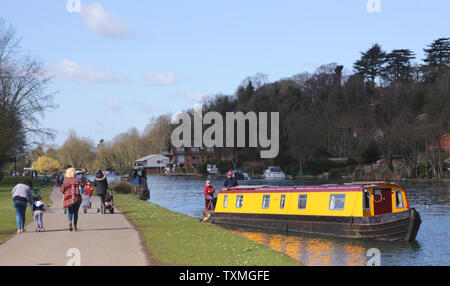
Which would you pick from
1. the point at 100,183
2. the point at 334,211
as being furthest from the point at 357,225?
the point at 100,183

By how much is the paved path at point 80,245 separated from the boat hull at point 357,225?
8.44 m

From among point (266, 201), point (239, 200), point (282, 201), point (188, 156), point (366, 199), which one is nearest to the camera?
point (366, 199)

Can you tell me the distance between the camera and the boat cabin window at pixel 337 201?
989 inches

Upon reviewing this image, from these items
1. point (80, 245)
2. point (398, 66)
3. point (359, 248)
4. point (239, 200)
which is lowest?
point (359, 248)

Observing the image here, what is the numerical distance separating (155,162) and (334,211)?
15690cm

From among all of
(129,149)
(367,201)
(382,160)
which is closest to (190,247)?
(367,201)

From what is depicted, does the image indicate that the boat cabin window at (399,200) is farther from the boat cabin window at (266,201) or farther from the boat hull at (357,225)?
the boat cabin window at (266,201)

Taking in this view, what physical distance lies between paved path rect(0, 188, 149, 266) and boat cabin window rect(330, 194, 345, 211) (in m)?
9.11

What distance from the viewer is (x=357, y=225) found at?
23906 millimetres

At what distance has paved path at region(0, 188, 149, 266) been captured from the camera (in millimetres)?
13359

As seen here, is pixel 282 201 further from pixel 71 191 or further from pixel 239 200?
pixel 71 191

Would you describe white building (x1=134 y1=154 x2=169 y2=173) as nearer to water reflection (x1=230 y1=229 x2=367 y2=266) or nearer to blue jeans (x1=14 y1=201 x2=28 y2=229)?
water reflection (x1=230 y1=229 x2=367 y2=266)

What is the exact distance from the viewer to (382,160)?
9531 centimetres
